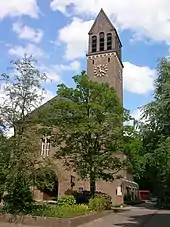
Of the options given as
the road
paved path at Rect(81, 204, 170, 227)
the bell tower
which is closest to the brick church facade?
the bell tower

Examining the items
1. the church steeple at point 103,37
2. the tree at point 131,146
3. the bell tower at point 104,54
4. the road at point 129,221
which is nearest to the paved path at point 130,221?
the road at point 129,221

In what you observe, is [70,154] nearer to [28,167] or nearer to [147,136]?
[28,167]

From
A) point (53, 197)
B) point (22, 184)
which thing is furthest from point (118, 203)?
point (22, 184)

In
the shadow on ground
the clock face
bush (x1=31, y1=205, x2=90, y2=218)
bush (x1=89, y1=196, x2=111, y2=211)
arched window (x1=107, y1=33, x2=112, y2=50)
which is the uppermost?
arched window (x1=107, y1=33, x2=112, y2=50)

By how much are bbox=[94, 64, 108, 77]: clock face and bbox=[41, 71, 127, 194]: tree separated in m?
24.8

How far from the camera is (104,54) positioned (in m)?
55.4

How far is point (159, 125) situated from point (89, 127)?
37.8 ft

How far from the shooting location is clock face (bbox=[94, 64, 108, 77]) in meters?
53.4

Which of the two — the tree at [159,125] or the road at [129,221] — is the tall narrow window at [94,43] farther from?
the tree at [159,125]

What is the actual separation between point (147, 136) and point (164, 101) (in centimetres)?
192

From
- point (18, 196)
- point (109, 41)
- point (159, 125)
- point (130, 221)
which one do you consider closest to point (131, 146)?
point (130, 221)

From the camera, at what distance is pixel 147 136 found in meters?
15.7

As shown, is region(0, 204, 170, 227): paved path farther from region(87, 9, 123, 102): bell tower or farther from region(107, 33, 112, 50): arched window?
region(107, 33, 112, 50): arched window

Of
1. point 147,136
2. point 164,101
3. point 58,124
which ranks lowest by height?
point 147,136
